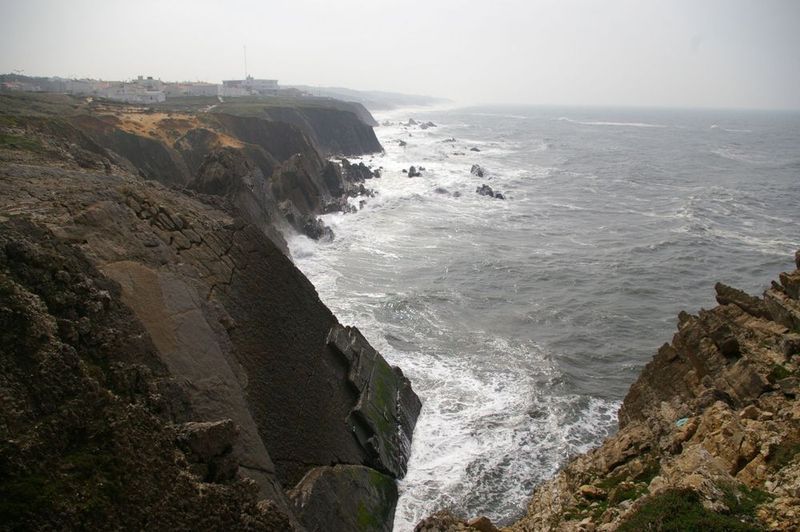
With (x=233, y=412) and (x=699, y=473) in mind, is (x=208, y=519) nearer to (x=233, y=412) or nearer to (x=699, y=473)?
(x=233, y=412)

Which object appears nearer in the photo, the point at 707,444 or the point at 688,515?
the point at 688,515

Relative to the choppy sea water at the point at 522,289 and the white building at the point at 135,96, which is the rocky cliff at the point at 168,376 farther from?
the white building at the point at 135,96

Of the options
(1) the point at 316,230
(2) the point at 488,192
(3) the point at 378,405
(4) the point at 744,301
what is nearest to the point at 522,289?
(4) the point at 744,301

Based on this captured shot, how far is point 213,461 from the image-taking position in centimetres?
923

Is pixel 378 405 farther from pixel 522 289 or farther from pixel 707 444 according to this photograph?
pixel 522 289

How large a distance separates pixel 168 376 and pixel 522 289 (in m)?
24.9

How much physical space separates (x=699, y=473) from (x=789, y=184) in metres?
78.9

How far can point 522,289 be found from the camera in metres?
32.1

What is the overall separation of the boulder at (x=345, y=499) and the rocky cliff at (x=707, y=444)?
260 cm

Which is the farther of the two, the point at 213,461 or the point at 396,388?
the point at 396,388

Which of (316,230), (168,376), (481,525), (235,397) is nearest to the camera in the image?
(168,376)

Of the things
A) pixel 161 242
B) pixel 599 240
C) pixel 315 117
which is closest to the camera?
pixel 161 242

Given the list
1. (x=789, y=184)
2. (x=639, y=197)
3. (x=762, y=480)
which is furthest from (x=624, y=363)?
(x=789, y=184)

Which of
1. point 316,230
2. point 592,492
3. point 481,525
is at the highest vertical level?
point 316,230
